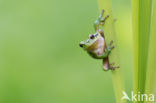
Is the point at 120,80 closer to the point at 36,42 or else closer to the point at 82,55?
the point at 82,55

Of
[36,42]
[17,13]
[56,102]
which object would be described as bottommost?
[56,102]

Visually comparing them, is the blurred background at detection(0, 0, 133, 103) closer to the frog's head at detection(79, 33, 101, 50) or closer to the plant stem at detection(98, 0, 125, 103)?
the frog's head at detection(79, 33, 101, 50)

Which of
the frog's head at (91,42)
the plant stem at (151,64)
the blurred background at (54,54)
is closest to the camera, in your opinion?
the plant stem at (151,64)

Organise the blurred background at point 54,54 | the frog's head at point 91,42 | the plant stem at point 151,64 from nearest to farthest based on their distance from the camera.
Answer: the plant stem at point 151,64
the frog's head at point 91,42
the blurred background at point 54,54

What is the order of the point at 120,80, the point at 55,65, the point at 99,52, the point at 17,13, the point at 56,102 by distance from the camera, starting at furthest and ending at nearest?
the point at 17,13 < the point at 55,65 < the point at 56,102 < the point at 99,52 < the point at 120,80

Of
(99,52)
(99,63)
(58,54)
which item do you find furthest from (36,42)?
(99,52)

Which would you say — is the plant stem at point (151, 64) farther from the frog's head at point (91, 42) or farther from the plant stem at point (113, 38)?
the frog's head at point (91, 42)

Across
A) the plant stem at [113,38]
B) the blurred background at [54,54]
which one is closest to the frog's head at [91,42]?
the plant stem at [113,38]

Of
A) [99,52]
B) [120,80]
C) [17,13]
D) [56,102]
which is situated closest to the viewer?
[120,80]

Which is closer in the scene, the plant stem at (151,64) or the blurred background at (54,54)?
the plant stem at (151,64)
